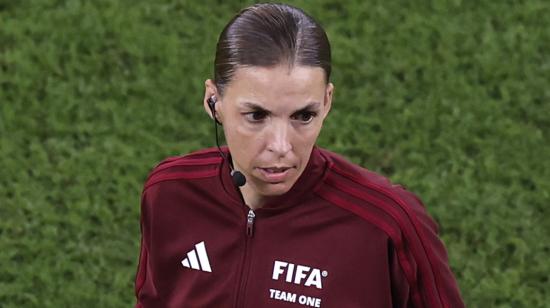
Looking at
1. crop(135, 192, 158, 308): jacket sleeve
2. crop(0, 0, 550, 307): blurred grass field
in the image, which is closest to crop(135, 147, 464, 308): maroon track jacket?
crop(135, 192, 158, 308): jacket sleeve

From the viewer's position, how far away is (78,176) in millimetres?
6637

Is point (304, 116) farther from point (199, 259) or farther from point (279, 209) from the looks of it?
point (199, 259)

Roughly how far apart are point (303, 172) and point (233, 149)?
0.78 ft

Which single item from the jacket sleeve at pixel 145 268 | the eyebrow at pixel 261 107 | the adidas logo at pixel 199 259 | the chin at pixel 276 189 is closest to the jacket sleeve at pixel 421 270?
the chin at pixel 276 189

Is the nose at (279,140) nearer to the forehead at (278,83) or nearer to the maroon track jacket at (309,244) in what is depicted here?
the forehead at (278,83)

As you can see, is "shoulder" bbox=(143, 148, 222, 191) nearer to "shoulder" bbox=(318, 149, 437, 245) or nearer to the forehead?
"shoulder" bbox=(318, 149, 437, 245)

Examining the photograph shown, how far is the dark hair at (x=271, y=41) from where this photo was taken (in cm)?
327

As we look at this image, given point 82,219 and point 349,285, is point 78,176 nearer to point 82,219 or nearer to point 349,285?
point 82,219

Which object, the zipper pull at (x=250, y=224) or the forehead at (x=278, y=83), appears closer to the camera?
the forehead at (x=278, y=83)

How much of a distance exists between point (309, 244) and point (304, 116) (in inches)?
18.6

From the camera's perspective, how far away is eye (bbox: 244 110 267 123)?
336 cm

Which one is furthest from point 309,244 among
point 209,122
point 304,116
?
point 209,122

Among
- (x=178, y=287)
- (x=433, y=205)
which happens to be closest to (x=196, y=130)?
(x=433, y=205)

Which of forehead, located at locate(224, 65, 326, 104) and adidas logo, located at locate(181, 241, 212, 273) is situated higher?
forehead, located at locate(224, 65, 326, 104)
